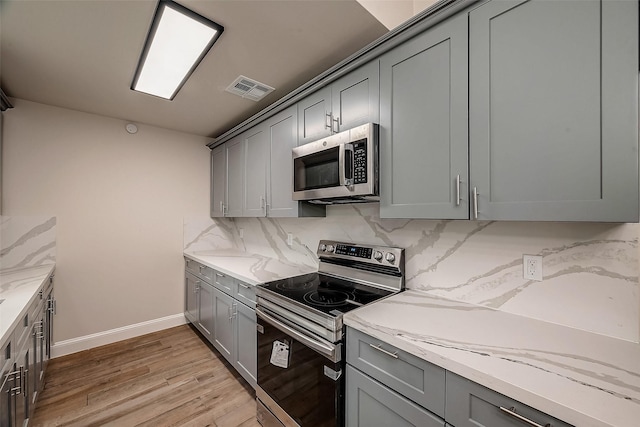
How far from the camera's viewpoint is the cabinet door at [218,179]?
333cm

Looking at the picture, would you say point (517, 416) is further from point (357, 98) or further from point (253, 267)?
point (253, 267)

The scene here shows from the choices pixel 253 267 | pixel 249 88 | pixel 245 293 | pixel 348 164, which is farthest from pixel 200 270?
pixel 348 164

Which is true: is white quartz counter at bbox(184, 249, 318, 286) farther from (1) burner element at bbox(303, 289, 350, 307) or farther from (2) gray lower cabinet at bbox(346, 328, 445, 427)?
(2) gray lower cabinet at bbox(346, 328, 445, 427)

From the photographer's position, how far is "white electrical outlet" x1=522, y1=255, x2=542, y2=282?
Answer: 50.2 inches

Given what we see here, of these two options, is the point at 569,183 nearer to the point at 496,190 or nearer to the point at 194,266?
the point at 496,190

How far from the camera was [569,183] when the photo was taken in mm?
948

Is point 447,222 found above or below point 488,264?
above

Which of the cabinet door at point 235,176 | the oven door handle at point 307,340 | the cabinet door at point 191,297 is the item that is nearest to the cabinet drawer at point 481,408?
the oven door handle at point 307,340

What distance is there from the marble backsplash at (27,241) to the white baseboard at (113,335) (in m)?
0.85

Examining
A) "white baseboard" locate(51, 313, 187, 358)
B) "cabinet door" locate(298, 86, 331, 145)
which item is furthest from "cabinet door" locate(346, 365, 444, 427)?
"white baseboard" locate(51, 313, 187, 358)

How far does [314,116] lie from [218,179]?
1984 mm

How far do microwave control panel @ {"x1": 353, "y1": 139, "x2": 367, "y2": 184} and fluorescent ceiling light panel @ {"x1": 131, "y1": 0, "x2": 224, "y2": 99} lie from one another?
1034mm

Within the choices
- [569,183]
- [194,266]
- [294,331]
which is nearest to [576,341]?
[569,183]

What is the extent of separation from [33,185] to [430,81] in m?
3.52
